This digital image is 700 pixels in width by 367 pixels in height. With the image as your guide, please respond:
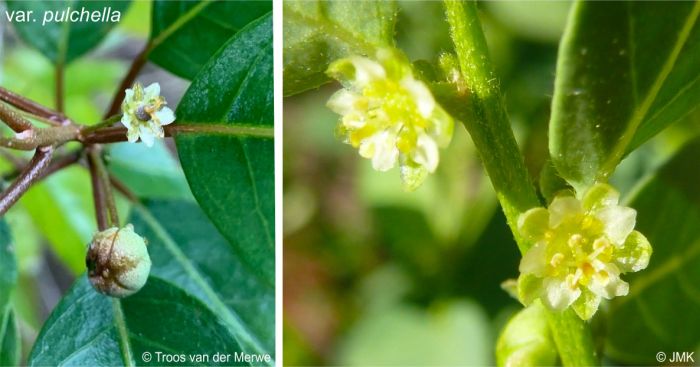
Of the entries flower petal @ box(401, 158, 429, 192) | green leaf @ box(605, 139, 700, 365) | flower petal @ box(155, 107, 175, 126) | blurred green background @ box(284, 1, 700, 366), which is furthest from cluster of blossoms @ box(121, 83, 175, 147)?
green leaf @ box(605, 139, 700, 365)

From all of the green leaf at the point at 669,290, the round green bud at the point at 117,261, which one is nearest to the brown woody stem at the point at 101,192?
the round green bud at the point at 117,261

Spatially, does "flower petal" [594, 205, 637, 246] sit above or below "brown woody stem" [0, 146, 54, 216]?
below

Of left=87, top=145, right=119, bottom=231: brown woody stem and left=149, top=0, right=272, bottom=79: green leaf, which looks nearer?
left=87, top=145, right=119, bottom=231: brown woody stem

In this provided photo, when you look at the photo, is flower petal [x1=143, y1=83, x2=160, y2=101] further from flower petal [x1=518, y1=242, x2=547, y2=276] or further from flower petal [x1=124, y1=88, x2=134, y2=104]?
flower petal [x1=518, y1=242, x2=547, y2=276]

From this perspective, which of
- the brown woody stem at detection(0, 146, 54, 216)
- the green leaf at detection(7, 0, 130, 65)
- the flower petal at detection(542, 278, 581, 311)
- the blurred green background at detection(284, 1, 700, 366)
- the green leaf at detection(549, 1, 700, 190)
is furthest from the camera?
the blurred green background at detection(284, 1, 700, 366)

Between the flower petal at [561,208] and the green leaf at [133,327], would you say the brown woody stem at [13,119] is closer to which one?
the green leaf at [133,327]

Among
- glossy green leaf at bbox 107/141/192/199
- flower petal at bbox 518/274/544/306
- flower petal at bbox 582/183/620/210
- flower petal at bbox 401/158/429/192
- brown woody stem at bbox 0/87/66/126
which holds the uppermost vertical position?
glossy green leaf at bbox 107/141/192/199

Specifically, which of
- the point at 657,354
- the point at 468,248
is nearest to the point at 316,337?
the point at 468,248
